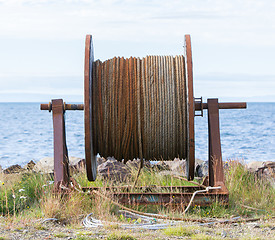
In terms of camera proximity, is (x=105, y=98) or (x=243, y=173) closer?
(x=105, y=98)

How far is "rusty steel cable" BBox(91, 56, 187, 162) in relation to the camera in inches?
255

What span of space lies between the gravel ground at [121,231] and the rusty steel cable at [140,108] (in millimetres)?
1332

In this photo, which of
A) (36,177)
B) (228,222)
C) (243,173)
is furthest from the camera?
(36,177)

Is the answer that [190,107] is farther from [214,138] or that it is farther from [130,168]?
[130,168]

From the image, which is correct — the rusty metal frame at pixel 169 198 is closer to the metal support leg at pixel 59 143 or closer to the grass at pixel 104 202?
the grass at pixel 104 202

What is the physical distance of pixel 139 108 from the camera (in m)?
A: 6.46

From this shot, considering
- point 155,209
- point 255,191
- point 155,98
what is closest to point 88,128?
point 155,98

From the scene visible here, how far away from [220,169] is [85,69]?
2.37 metres

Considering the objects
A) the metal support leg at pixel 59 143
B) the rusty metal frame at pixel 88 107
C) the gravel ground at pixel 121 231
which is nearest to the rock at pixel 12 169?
the metal support leg at pixel 59 143

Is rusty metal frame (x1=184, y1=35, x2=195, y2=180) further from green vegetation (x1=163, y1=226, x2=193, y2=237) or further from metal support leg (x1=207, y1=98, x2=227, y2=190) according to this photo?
green vegetation (x1=163, y1=226, x2=193, y2=237)

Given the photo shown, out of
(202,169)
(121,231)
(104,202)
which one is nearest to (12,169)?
(202,169)

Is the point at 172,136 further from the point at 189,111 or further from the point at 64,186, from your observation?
the point at 64,186

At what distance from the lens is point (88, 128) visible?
618 centimetres

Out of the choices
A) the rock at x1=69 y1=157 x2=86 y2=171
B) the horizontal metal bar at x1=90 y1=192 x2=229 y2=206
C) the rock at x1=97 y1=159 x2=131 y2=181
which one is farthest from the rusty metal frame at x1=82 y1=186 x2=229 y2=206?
the rock at x1=69 y1=157 x2=86 y2=171
